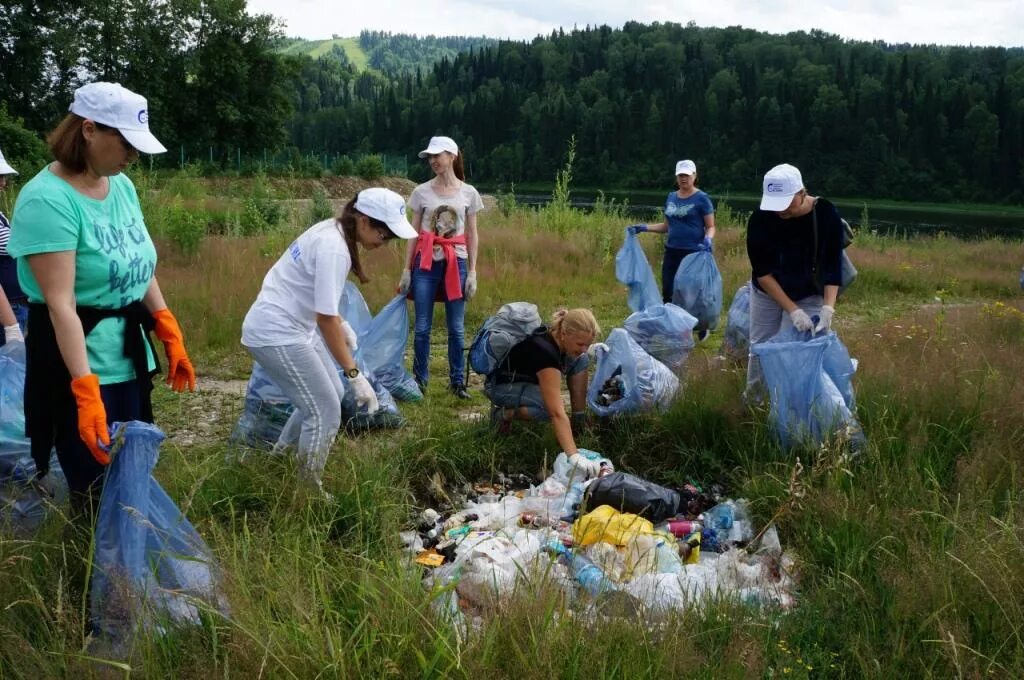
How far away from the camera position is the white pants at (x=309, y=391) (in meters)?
3.36

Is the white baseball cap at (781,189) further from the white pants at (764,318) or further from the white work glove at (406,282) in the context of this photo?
the white work glove at (406,282)

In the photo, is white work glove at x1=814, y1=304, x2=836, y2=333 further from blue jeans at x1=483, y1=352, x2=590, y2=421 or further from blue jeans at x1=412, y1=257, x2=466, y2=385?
blue jeans at x1=412, y1=257, x2=466, y2=385

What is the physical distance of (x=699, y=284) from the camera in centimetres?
667

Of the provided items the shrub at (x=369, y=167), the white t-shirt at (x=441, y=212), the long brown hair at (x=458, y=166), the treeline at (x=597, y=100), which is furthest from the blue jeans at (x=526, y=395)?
the shrub at (x=369, y=167)

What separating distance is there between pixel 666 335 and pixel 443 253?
1.45 meters

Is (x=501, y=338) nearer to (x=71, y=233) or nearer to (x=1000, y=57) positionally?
(x=71, y=233)

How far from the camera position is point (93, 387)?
2.23 m

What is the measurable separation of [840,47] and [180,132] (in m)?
85.9

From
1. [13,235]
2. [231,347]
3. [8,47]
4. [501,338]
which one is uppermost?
[8,47]

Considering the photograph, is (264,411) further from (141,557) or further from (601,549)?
(601,549)

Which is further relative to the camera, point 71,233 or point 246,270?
point 246,270

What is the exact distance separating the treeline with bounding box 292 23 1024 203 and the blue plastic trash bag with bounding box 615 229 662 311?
59.7 metres

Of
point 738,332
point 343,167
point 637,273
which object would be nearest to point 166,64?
point 343,167

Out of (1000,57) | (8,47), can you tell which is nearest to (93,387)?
(8,47)
